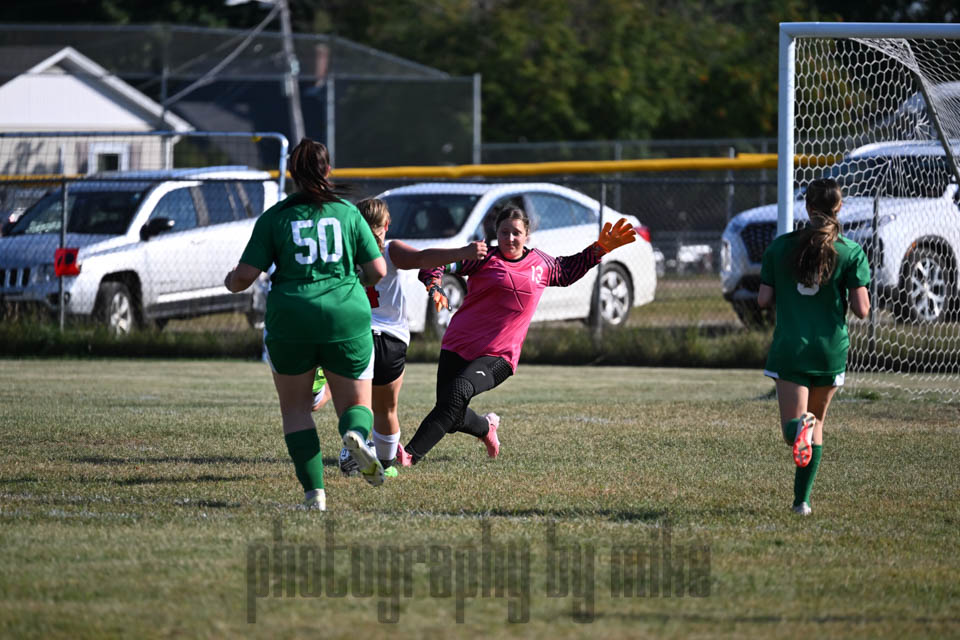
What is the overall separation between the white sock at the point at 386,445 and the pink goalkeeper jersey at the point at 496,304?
64 cm

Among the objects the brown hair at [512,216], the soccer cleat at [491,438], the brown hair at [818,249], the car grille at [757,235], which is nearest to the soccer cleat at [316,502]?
the soccer cleat at [491,438]

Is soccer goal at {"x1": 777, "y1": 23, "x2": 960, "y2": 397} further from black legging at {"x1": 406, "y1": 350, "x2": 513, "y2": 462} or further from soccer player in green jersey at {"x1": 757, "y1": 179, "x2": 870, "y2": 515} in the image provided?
soccer player in green jersey at {"x1": 757, "y1": 179, "x2": 870, "y2": 515}

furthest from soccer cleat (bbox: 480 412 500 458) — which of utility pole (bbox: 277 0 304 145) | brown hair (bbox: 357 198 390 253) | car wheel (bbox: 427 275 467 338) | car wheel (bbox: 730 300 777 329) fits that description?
utility pole (bbox: 277 0 304 145)

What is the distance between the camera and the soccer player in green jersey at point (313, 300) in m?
5.72

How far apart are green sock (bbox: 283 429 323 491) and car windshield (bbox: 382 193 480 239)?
9313 mm

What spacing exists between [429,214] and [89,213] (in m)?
4.17

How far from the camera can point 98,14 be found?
Result: 155 feet

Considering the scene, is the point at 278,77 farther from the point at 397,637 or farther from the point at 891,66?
the point at 397,637

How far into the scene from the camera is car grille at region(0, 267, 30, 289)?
1512 cm

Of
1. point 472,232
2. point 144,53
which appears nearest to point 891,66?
point 472,232

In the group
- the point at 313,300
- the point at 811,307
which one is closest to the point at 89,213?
the point at 313,300

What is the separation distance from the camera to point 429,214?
609 inches

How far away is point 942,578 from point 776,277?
1824 millimetres

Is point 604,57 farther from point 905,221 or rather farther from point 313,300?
point 313,300
